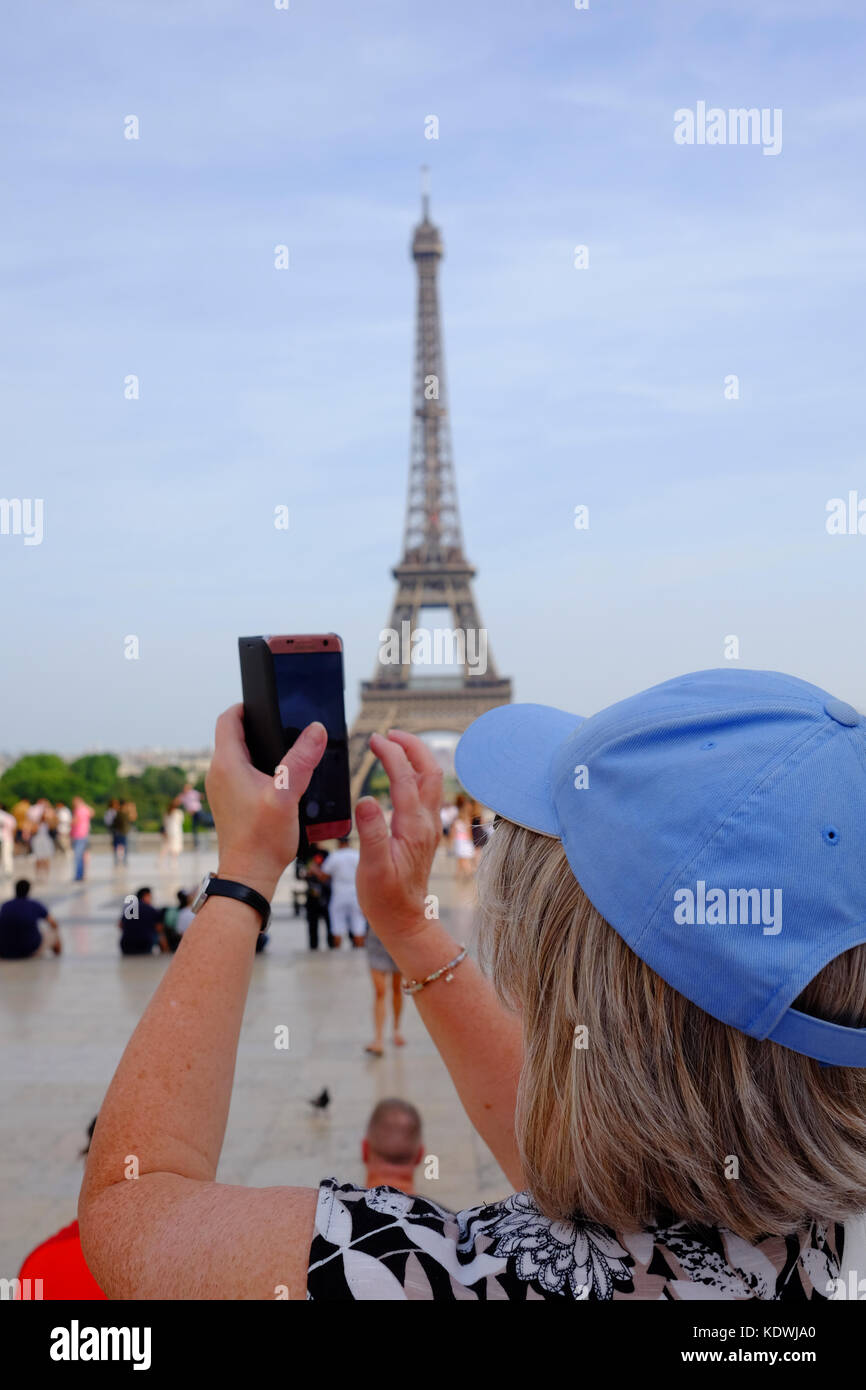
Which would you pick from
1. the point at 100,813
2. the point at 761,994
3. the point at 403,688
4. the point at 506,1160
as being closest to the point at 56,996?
the point at 506,1160

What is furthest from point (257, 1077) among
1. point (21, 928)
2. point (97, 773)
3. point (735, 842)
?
point (97, 773)

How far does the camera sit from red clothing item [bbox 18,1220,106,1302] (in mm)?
2406

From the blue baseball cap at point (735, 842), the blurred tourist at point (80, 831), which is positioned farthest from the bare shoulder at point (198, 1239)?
the blurred tourist at point (80, 831)

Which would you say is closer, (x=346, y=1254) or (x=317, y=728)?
(x=346, y=1254)

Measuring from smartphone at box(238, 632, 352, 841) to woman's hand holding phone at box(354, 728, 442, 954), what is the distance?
0.05 metres

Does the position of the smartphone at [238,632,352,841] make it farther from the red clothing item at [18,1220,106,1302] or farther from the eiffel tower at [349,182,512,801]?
the eiffel tower at [349,182,512,801]

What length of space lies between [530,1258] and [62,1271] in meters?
1.94

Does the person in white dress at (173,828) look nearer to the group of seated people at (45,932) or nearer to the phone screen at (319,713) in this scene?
the group of seated people at (45,932)

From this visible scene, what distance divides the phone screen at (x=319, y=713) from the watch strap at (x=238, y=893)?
9.1 inches

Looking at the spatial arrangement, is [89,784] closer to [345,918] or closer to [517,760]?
[345,918]

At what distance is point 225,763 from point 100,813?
49.6 meters

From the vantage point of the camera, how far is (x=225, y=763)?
3.99 ft
